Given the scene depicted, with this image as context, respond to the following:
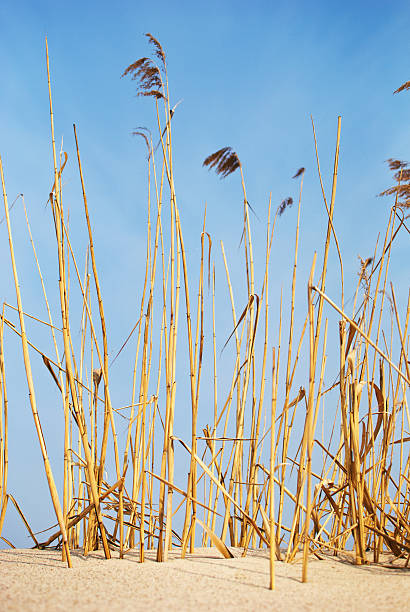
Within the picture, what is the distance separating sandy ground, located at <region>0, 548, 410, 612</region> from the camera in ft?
3.21

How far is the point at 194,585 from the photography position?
110 centimetres

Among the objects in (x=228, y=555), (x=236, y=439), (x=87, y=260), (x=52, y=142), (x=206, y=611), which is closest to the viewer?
(x=206, y=611)

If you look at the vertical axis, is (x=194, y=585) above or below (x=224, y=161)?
below

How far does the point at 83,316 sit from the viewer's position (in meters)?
1.69

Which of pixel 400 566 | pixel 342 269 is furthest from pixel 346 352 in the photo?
pixel 400 566

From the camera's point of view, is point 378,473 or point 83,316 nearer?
point 378,473

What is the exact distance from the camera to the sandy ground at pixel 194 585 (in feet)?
3.21

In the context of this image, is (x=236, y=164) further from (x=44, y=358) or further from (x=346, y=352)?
(x=44, y=358)

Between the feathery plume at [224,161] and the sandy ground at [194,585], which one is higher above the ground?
the feathery plume at [224,161]

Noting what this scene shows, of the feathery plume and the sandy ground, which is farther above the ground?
→ the feathery plume

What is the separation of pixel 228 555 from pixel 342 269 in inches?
32.2

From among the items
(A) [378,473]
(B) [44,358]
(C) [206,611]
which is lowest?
(C) [206,611]

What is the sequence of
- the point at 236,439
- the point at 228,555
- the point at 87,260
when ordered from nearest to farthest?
the point at 228,555, the point at 236,439, the point at 87,260

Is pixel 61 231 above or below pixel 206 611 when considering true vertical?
above
